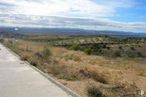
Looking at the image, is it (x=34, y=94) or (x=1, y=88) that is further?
(x=1, y=88)

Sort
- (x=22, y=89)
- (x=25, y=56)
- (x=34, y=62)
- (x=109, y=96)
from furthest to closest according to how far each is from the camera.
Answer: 1. (x=25, y=56)
2. (x=34, y=62)
3. (x=22, y=89)
4. (x=109, y=96)

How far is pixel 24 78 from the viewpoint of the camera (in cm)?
1852

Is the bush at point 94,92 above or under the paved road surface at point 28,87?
above

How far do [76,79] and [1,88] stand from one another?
174 inches

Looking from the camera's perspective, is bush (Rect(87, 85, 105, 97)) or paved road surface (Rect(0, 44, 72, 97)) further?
paved road surface (Rect(0, 44, 72, 97))

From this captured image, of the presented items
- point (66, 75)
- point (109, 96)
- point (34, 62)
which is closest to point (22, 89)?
point (109, 96)

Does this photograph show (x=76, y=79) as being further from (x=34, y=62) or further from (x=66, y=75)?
(x=34, y=62)

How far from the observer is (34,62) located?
26969 millimetres

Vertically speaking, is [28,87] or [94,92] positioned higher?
[94,92]

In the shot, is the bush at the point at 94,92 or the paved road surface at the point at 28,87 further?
the paved road surface at the point at 28,87

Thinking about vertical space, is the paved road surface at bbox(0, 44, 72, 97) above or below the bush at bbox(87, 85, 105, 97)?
below

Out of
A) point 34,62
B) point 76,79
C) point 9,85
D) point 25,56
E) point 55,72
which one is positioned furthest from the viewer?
point 25,56

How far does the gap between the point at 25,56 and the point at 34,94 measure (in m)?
19.5

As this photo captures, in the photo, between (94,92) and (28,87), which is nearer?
(94,92)
